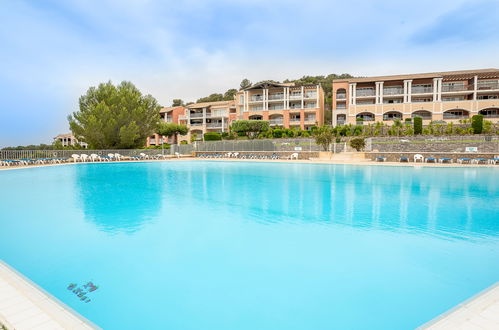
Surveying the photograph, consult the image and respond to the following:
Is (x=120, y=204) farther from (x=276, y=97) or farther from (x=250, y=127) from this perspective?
(x=276, y=97)

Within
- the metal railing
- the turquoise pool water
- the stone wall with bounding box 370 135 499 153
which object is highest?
the stone wall with bounding box 370 135 499 153

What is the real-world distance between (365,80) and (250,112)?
64.5 feet

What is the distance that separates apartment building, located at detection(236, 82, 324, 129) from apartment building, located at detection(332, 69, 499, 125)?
467 centimetres

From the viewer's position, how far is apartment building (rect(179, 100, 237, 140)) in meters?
56.0

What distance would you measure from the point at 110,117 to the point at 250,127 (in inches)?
701

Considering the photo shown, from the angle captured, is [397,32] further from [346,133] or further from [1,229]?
[1,229]

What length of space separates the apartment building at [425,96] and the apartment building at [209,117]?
21.9 meters

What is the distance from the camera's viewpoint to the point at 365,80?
43.8 m

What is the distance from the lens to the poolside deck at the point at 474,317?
2.46 meters

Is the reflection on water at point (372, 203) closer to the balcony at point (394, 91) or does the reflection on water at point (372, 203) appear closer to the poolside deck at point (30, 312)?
the poolside deck at point (30, 312)

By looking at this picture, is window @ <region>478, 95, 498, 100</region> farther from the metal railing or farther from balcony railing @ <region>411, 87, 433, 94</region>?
the metal railing

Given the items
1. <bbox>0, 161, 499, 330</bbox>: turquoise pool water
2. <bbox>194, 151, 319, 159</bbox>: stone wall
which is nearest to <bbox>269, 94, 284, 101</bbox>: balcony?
<bbox>194, 151, 319, 159</bbox>: stone wall

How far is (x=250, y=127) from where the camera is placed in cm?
3884

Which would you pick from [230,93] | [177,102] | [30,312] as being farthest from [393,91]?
[177,102]
